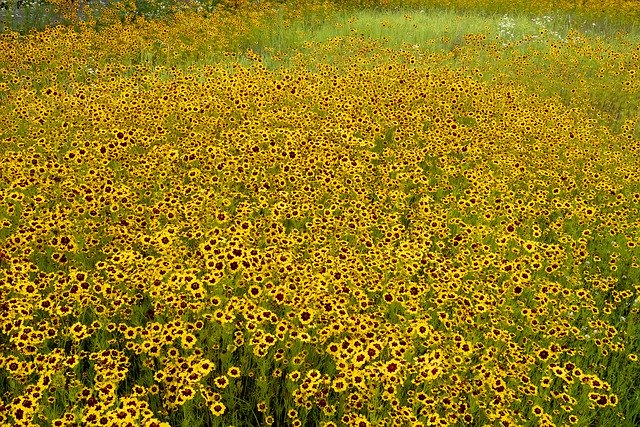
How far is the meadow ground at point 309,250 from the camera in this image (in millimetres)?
3314

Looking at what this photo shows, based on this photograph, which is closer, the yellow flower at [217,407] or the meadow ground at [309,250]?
the yellow flower at [217,407]

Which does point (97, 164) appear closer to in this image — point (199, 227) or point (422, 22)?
point (199, 227)

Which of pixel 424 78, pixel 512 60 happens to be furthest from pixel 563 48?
pixel 424 78

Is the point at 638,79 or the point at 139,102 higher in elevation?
the point at 139,102

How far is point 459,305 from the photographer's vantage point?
400 cm

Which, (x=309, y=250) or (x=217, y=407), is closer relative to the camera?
(x=217, y=407)

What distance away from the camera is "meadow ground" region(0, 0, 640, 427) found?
331cm

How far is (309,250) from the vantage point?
444cm

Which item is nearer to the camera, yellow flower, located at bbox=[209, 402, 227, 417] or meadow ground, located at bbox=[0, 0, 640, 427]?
yellow flower, located at bbox=[209, 402, 227, 417]

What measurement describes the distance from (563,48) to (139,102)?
9912 millimetres

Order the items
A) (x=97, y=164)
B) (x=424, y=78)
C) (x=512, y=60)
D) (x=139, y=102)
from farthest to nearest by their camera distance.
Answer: (x=512, y=60) → (x=424, y=78) → (x=139, y=102) → (x=97, y=164)

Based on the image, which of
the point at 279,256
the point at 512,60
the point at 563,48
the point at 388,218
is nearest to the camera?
the point at 279,256

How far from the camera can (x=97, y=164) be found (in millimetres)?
5203

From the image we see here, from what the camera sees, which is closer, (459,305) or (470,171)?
(459,305)
